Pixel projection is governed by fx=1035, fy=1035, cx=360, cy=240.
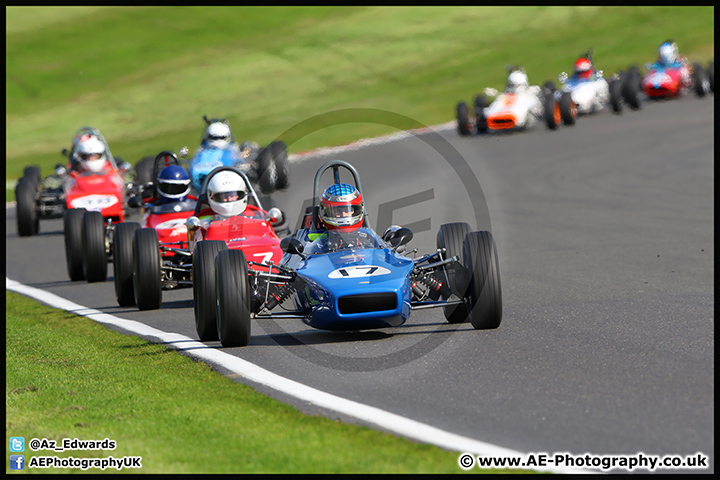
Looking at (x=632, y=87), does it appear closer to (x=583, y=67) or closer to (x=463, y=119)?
(x=583, y=67)

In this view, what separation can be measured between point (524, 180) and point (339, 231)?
41.7 ft

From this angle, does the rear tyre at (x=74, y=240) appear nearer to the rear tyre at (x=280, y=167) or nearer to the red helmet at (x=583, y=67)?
the rear tyre at (x=280, y=167)

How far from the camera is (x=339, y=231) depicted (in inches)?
380

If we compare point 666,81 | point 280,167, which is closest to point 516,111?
point 666,81

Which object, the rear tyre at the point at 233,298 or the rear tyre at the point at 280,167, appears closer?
the rear tyre at the point at 233,298

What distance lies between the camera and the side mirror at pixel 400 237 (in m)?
9.80

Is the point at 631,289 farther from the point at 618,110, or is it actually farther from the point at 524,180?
the point at 618,110

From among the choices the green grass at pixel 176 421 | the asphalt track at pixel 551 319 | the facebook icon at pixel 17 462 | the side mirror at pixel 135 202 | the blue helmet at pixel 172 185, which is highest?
the blue helmet at pixel 172 185

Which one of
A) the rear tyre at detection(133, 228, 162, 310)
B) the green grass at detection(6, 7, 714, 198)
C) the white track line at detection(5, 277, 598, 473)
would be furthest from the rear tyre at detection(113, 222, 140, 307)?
the green grass at detection(6, 7, 714, 198)

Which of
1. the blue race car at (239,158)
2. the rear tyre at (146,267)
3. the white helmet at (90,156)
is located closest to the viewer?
the rear tyre at (146,267)

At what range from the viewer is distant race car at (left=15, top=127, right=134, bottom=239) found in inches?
690

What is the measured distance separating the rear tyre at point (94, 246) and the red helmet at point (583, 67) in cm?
1886

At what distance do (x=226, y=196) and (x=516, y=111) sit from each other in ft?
53.0

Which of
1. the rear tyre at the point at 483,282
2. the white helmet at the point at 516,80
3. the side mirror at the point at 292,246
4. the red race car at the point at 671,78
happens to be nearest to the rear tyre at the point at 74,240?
the side mirror at the point at 292,246
